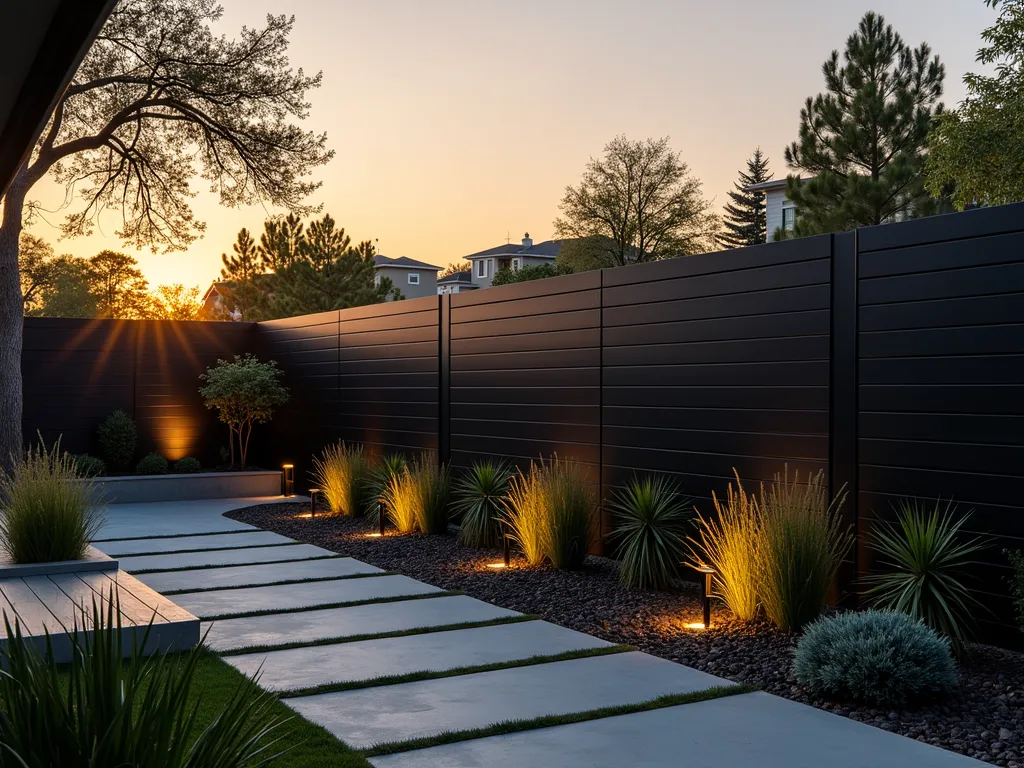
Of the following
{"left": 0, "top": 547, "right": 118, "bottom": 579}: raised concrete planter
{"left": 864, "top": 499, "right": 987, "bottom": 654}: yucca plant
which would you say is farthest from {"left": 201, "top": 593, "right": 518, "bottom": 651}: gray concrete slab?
{"left": 864, "top": 499, "right": 987, "bottom": 654}: yucca plant

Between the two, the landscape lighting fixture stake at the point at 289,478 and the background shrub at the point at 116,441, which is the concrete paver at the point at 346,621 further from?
the background shrub at the point at 116,441

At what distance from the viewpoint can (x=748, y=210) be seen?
48469 millimetres

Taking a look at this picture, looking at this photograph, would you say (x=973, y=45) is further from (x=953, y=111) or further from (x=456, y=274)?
(x=456, y=274)

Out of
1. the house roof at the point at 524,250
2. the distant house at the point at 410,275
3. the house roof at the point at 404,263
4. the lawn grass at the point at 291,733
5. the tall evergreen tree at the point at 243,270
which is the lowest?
the lawn grass at the point at 291,733

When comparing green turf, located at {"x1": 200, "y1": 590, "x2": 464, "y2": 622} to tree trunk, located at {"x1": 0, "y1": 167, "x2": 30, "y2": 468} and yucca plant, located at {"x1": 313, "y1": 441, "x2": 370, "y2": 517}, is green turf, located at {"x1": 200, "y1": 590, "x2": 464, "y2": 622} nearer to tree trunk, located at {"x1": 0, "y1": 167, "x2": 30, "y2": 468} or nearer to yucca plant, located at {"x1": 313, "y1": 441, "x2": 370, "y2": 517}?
yucca plant, located at {"x1": 313, "y1": 441, "x2": 370, "y2": 517}

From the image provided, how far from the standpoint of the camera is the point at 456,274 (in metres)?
62.8

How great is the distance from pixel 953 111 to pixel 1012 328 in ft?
34.2

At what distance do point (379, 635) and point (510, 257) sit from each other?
167ft

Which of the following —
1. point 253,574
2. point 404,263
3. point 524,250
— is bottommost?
point 253,574

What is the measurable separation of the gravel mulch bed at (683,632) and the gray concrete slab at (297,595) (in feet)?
1.00

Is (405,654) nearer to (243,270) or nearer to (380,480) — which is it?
(380,480)

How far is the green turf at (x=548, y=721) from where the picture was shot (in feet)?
11.8

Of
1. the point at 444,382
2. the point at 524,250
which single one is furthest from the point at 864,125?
the point at 524,250

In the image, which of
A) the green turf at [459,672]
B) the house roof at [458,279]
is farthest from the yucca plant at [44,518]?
the house roof at [458,279]
